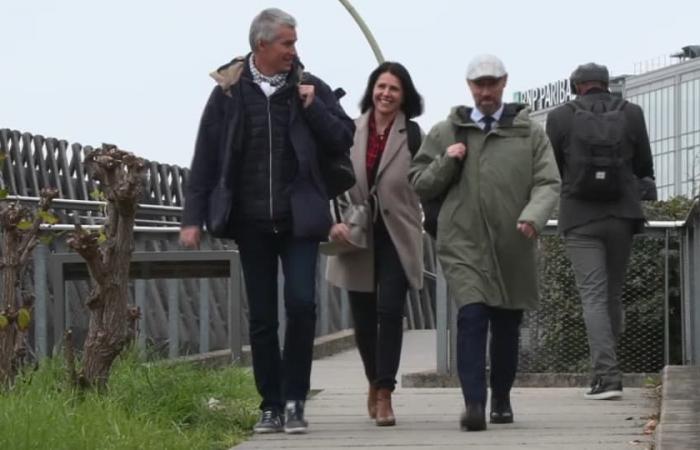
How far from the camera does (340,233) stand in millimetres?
9508

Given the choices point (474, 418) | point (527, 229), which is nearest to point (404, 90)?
point (527, 229)

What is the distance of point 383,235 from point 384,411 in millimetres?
778

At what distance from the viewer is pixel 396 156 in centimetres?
980

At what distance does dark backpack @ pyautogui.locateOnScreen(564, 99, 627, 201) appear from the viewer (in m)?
10.8

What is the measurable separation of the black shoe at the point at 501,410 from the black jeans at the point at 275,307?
85cm

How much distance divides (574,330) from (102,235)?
438 centimetres

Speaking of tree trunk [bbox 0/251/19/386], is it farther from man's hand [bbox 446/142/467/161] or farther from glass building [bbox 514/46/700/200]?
glass building [bbox 514/46/700/200]

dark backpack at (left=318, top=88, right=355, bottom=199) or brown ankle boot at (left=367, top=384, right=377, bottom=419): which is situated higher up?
dark backpack at (left=318, top=88, right=355, bottom=199)

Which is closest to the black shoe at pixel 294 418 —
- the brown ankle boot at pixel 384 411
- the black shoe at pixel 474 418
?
the brown ankle boot at pixel 384 411

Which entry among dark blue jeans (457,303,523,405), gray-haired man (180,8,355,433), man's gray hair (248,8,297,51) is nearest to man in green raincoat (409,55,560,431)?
dark blue jeans (457,303,523,405)

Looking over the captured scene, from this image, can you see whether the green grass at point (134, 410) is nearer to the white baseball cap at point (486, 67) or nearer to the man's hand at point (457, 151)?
the man's hand at point (457, 151)

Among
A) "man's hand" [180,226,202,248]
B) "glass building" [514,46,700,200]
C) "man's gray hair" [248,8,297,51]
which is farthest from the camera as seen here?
"glass building" [514,46,700,200]

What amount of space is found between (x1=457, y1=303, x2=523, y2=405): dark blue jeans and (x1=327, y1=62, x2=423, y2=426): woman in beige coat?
381mm

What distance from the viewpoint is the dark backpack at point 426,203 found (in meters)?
9.56
